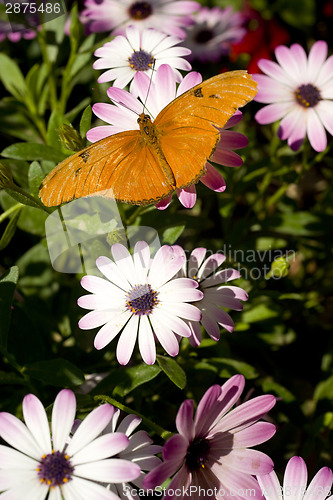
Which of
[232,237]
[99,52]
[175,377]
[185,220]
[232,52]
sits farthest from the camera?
[232,52]

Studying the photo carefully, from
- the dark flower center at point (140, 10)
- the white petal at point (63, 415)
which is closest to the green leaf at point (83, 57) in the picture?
the dark flower center at point (140, 10)

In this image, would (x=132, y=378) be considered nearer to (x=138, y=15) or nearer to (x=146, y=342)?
(x=146, y=342)

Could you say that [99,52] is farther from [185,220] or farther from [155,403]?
[155,403]

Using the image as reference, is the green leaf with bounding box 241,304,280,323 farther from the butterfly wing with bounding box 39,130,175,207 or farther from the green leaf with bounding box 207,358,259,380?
the butterfly wing with bounding box 39,130,175,207

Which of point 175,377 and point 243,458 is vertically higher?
point 175,377

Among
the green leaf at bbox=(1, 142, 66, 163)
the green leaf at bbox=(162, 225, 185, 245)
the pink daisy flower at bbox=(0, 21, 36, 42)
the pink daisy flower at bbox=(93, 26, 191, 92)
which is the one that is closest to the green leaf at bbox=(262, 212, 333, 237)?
the green leaf at bbox=(162, 225, 185, 245)

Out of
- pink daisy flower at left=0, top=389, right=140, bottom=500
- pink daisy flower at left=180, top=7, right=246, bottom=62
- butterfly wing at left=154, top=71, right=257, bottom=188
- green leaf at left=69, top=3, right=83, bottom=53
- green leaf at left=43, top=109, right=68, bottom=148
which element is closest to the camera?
pink daisy flower at left=0, top=389, right=140, bottom=500

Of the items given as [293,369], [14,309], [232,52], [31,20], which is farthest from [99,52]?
[293,369]
